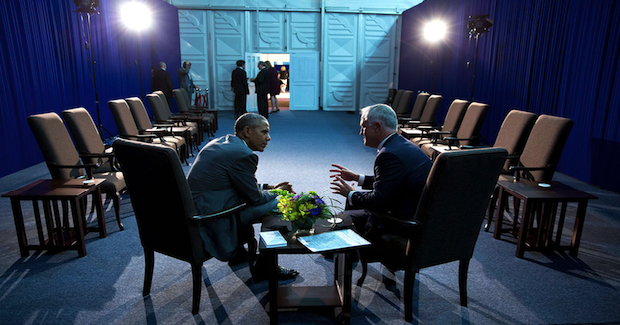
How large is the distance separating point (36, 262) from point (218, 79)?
422 inches

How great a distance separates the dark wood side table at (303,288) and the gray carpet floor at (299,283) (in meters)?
0.07

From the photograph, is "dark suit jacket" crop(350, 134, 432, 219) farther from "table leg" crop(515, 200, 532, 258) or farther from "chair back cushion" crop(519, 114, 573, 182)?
"chair back cushion" crop(519, 114, 573, 182)

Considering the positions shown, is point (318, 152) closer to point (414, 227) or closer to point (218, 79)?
point (414, 227)

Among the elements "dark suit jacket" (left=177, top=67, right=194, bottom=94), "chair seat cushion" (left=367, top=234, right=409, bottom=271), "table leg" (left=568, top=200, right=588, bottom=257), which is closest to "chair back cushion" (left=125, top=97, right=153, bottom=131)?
"chair seat cushion" (left=367, top=234, right=409, bottom=271)

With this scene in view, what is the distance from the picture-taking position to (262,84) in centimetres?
1025

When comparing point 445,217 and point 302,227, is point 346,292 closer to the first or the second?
point 302,227

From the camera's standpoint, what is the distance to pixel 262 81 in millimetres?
10227

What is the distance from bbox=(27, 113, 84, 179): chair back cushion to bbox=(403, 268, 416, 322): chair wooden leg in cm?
288

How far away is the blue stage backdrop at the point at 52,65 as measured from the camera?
17.6 feet

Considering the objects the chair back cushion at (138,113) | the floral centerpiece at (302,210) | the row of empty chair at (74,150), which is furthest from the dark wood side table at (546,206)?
the chair back cushion at (138,113)

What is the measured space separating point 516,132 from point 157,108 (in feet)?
16.8

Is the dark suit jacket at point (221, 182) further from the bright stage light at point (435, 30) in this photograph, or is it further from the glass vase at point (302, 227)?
the bright stage light at point (435, 30)

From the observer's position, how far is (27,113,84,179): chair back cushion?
10.6ft

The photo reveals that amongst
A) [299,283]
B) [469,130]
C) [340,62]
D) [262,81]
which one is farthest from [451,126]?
[340,62]
